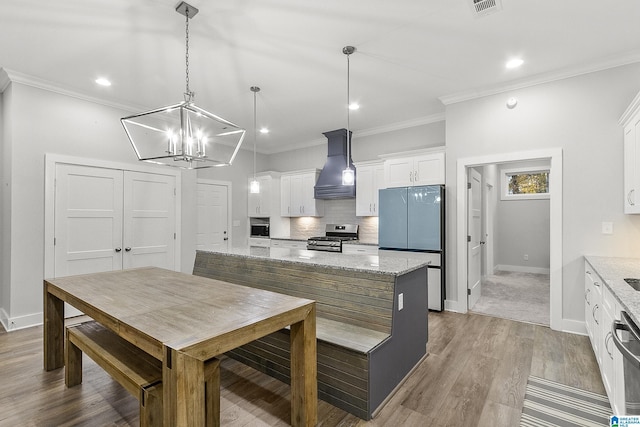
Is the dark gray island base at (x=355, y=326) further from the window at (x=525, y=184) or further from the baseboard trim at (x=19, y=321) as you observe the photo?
the window at (x=525, y=184)

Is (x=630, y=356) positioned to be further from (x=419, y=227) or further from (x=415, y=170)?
(x=415, y=170)

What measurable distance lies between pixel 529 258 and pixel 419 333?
6147 millimetres

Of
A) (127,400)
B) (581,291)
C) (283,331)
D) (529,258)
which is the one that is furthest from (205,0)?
(529,258)

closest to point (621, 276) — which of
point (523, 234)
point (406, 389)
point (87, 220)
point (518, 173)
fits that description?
point (406, 389)

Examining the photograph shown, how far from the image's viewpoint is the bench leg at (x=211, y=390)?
5.70 ft

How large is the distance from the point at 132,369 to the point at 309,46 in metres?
2.96

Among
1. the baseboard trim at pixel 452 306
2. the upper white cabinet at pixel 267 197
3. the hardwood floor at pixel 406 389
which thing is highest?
the upper white cabinet at pixel 267 197

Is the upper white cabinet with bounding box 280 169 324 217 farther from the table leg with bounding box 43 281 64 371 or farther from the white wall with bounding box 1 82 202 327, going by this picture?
the table leg with bounding box 43 281 64 371

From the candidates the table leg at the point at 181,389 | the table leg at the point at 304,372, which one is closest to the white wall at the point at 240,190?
the table leg at the point at 304,372

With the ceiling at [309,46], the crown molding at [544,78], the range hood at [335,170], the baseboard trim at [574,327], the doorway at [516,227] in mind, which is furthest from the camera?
the doorway at [516,227]

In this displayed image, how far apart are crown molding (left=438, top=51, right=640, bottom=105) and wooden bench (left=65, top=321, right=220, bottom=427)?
4.16m

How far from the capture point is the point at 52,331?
2.71 m

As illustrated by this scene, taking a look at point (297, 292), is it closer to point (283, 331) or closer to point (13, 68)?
point (283, 331)

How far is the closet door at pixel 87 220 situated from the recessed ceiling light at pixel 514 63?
514 cm
